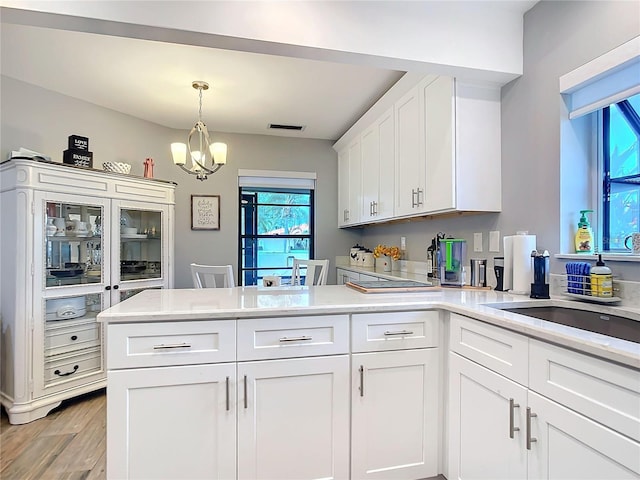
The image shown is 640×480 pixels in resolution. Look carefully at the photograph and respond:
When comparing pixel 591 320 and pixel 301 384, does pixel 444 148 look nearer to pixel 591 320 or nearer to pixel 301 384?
pixel 591 320

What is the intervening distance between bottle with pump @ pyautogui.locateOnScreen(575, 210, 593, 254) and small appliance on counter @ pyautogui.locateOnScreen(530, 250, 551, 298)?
144mm

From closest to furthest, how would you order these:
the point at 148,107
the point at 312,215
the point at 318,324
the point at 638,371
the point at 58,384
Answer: the point at 638,371 < the point at 318,324 < the point at 58,384 < the point at 148,107 < the point at 312,215

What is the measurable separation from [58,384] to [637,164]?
3755 millimetres

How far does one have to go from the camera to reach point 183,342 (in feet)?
4.66

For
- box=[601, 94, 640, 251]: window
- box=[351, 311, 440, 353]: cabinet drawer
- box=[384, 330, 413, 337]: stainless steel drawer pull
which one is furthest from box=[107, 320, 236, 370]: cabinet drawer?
box=[601, 94, 640, 251]: window

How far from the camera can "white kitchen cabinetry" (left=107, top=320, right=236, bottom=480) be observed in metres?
1.38

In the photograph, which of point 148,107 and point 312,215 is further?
point 312,215

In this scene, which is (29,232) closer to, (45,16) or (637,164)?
(45,16)

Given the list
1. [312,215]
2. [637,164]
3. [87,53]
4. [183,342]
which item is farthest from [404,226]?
[87,53]

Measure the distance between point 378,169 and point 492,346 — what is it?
208 cm

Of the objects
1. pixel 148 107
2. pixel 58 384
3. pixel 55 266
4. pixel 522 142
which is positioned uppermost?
pixel 148 107

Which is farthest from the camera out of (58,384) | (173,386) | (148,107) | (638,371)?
(148,107)

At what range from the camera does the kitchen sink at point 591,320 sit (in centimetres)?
122

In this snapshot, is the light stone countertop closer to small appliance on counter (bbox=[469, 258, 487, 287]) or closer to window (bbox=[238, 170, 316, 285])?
small appliance on counter (bbox=[469, 258, 487, 287])
